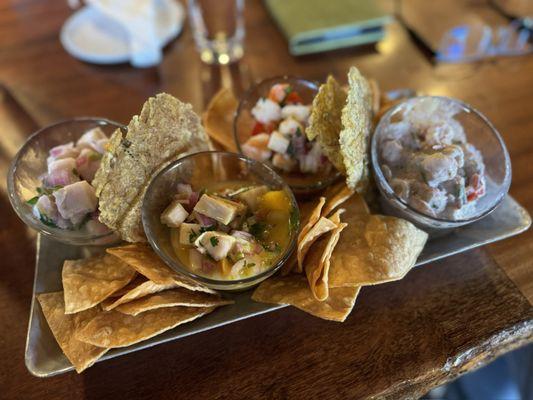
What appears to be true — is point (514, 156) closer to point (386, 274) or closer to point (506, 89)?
point (506, 89)

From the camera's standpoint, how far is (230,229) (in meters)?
1.33

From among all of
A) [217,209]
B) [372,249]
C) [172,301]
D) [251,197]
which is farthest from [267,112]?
[172,301]

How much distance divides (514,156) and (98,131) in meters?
1.57

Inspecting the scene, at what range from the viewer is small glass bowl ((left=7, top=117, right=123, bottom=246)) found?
4.50ft

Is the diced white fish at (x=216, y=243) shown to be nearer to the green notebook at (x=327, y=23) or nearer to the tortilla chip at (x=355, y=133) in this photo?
the tortilla chip at (x=355, y=133)

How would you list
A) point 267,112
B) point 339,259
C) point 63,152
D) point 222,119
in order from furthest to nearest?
1. point 222,119
2. point 267,112
3. point 63,152
4. point 339,259

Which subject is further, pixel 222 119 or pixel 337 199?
pixel 222 119

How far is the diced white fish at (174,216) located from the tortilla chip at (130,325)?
23 cm

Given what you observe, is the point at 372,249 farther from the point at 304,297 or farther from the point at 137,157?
the point at 137,157

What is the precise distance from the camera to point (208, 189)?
1475 millimetres

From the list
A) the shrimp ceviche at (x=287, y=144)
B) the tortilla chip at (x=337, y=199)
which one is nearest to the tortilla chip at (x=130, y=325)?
the tortilla chip at (x=337, y=199)

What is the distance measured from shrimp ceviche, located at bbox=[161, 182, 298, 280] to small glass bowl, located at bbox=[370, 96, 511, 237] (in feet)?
1.10

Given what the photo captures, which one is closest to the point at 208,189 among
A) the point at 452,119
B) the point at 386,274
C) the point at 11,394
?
the point at 386,274

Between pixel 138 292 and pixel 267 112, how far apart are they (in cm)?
79
